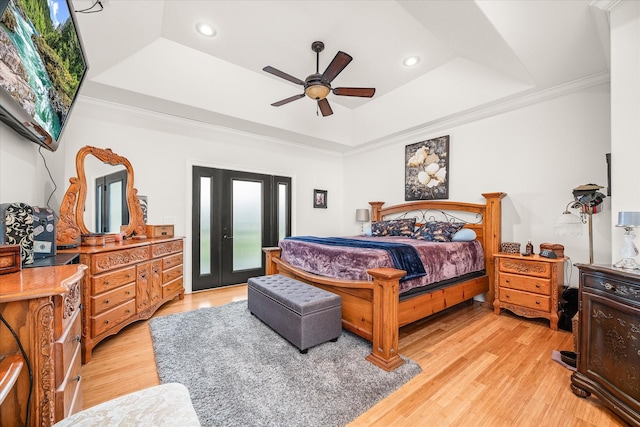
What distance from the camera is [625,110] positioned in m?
1.99

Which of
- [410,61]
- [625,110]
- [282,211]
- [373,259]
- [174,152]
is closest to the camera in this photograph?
[625,110]

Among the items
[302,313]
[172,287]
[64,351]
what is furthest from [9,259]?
[172,287]

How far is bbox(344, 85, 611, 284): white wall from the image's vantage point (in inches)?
122

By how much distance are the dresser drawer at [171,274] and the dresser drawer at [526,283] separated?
432 centimetres

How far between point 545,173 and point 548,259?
1.18 meters

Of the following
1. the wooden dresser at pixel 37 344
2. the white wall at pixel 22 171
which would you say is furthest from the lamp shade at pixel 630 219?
the white wall at pixel 22 171

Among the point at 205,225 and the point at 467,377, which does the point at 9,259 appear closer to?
the point at 467,377

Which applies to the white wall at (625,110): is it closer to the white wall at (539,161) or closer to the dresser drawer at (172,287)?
the white wall at (539,161)

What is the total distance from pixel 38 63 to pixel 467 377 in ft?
11.6

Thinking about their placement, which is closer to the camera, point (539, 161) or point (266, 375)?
point (266, 375)

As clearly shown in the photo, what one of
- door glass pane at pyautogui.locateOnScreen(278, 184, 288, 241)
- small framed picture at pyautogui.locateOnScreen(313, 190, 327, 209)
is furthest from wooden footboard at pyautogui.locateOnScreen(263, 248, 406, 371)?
small framed picture at pyautogui.locateOnScreen(313, 190, 327, 209)

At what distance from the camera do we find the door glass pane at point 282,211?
18.1 feet

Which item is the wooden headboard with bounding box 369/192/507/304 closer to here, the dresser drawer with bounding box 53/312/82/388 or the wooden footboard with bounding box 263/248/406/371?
the wooden footboard with bounding box 263/248/406/371

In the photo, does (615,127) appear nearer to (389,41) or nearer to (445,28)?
(445,28)
